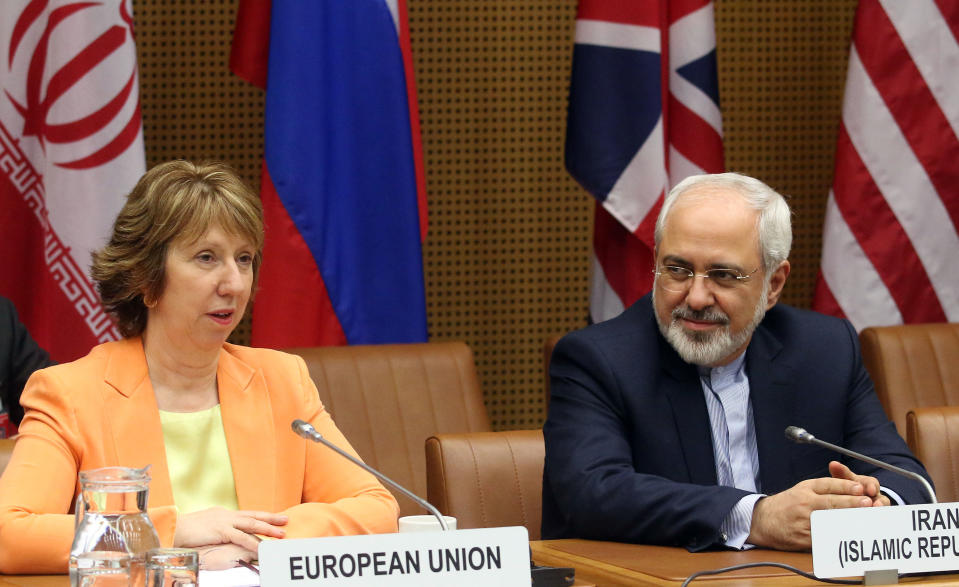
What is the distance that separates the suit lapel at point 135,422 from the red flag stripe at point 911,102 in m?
3.05

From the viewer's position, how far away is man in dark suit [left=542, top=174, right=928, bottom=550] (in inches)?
110

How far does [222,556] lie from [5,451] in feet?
1.99

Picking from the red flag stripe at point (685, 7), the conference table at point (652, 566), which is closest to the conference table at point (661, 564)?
the conference table at point (652, 566)

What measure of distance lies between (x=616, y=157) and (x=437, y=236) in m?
1.03

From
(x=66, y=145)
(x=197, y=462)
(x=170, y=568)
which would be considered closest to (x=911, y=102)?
(x=66, y=145)

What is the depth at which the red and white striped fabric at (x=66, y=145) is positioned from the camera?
3865 mm

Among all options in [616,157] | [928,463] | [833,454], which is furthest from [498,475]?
[616,157]

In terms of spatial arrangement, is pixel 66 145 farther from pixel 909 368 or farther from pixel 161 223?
pixel 909 368

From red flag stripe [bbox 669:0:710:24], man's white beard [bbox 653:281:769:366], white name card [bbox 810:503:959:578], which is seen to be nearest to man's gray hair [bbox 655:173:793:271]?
man's white beard [bbox 653:281:769:366]

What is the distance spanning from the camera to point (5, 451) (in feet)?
8.48

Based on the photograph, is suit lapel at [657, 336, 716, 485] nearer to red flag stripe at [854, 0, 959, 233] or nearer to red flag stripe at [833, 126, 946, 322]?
red flag stripe at [833, 126, 946, 322]

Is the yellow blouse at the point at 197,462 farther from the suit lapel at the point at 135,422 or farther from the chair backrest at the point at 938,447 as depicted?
the chair backrest at the point at 938,447

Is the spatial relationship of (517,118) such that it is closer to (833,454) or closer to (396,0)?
(396,0)

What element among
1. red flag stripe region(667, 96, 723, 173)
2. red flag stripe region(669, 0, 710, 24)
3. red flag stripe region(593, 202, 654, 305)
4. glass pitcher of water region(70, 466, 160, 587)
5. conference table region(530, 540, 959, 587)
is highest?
red flag stripe region(669, 0, 710, 24)
